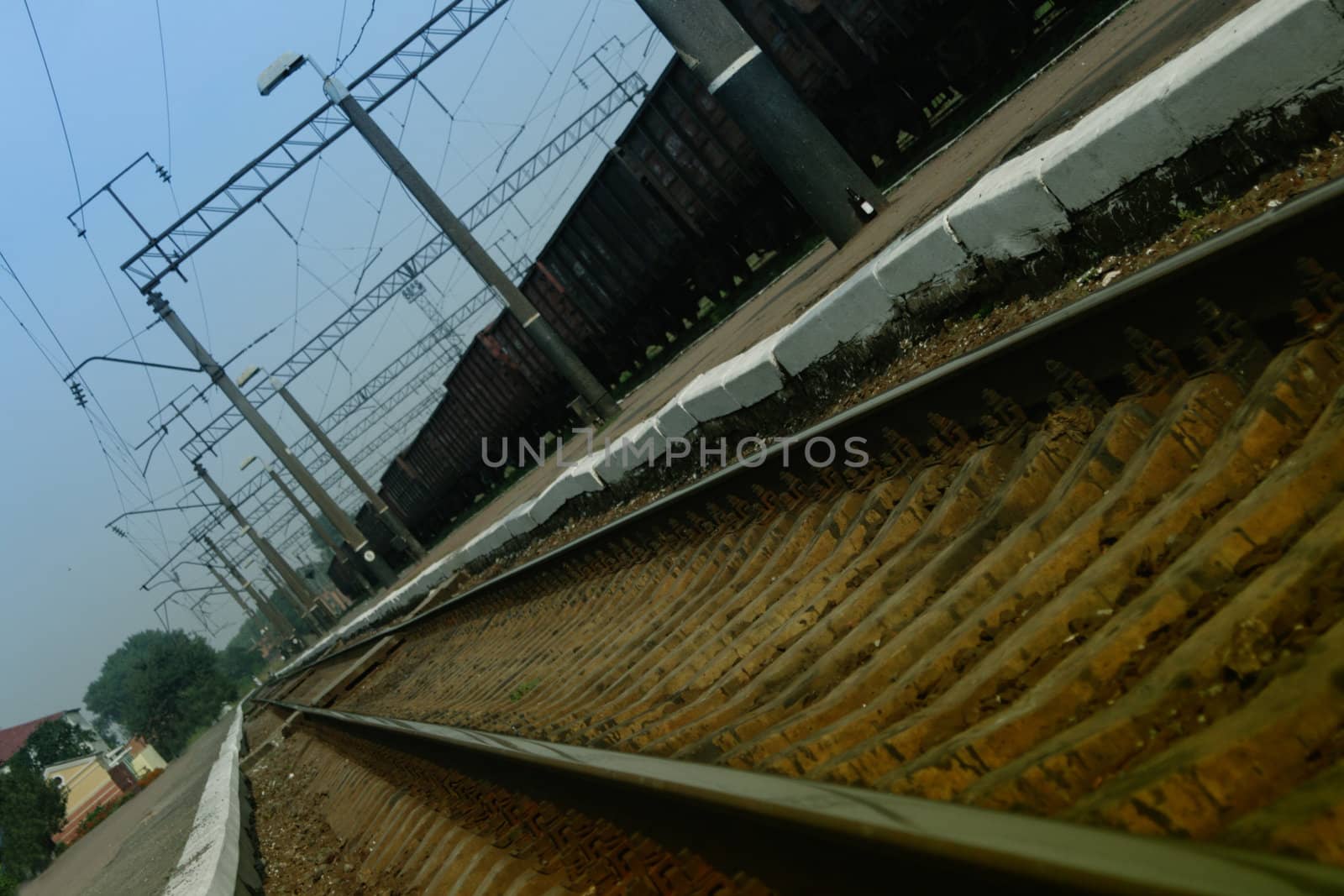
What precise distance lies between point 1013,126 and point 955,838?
9.30 metres

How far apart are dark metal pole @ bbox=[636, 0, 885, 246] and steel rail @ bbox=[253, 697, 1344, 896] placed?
8064 millimetres

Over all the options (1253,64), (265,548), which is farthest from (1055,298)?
(265,548)

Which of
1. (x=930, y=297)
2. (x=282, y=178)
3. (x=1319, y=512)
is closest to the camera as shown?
(x=1319, y=512)

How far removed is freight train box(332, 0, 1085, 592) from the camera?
1340 centimetres

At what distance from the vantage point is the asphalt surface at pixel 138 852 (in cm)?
1213

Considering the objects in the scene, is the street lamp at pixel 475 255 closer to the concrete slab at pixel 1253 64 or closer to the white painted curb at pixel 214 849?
the white painted curb at pixel 214 849

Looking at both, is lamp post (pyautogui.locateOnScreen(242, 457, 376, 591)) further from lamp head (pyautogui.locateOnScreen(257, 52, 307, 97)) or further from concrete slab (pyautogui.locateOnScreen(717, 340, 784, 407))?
concrete slab (pyautogui.locateOnScreen(717, 340, 784, 407))

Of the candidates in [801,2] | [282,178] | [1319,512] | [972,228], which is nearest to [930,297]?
[972,228]

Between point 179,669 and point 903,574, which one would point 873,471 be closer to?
point 903,574

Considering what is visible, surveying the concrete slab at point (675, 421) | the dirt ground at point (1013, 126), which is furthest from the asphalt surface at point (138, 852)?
the dirt ground at point (1013, 126)

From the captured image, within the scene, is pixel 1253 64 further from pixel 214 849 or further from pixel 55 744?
pixel 55 744

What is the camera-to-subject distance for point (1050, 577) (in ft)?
9.36

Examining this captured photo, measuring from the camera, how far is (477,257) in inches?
763

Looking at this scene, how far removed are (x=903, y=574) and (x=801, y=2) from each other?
11585 mm
